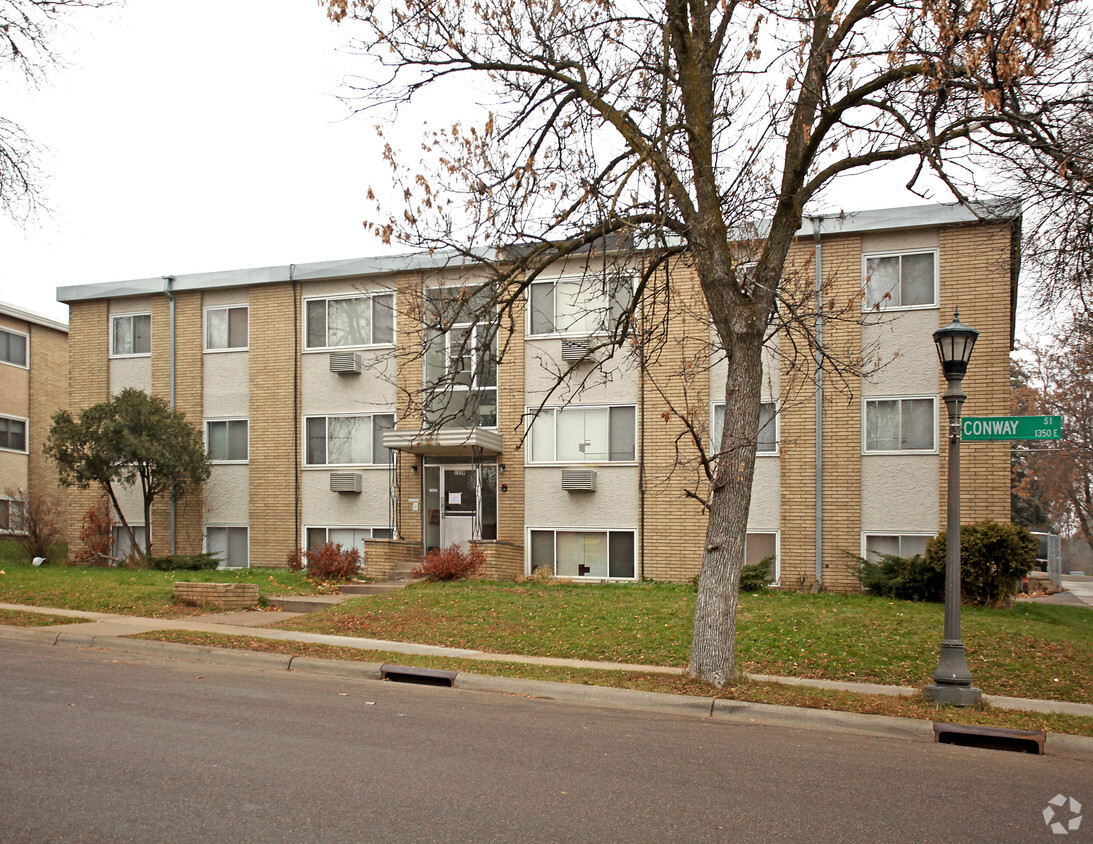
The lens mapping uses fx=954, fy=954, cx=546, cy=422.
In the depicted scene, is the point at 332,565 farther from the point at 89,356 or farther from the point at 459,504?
the point at 89,356

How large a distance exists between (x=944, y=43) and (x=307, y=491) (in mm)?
18111

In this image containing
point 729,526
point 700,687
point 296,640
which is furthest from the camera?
point 296,640

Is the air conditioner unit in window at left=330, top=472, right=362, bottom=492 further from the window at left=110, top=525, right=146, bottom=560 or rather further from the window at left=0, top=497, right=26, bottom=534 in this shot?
the window at left=0, top=497, right=26, bottom=534

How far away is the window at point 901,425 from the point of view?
1920 centimetres

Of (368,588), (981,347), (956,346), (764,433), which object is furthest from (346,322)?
(956,346)

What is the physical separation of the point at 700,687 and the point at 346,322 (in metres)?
15.7

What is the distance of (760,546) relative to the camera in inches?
795

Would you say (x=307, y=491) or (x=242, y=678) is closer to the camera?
(x=242, y=678)

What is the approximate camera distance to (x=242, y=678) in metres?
10.7

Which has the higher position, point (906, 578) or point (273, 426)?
point (273, 426)

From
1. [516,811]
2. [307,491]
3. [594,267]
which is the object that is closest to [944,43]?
[516,811]

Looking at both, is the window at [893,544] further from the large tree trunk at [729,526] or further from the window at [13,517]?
the window at [13,517]

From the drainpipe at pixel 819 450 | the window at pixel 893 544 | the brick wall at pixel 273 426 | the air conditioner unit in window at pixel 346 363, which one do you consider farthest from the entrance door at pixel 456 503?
the window at pixel 893 544

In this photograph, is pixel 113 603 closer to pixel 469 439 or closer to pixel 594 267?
pixel 469 439
